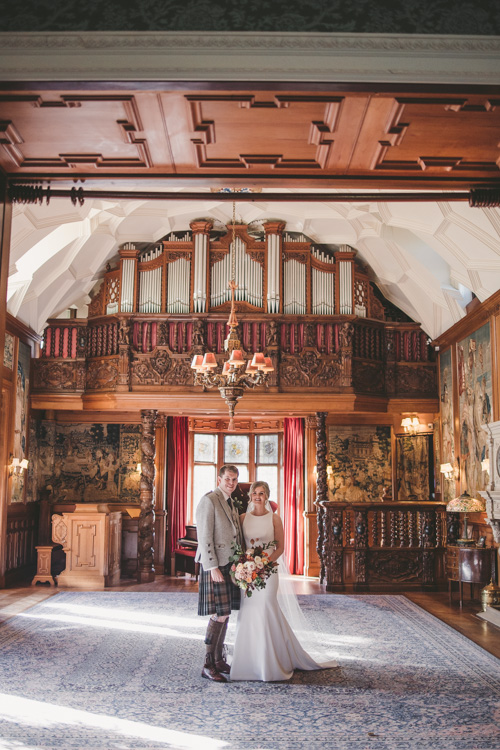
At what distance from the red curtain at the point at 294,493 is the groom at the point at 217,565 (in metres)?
8.87

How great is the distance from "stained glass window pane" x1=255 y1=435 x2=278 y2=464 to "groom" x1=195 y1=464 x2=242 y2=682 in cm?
1049

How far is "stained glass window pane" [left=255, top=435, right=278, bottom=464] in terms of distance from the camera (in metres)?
16.9

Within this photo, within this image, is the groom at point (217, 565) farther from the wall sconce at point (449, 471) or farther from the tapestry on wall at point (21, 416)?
the tapestry on wall at point (21, 416)

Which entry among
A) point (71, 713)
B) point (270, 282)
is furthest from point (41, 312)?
point (71, 713)

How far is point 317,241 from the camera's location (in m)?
13.8

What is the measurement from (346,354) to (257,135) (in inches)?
377

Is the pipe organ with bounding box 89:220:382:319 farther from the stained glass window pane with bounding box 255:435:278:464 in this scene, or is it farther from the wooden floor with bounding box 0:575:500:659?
the wooden floor with bounding box 0:575:500:659

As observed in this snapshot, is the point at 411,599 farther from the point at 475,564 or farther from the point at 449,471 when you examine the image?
the point at 449,471

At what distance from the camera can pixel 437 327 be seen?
13594mm

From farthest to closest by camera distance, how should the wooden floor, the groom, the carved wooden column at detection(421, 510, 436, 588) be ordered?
the carved wooden column at detection(421, 510, 436, 588)
the wooden floor
the groom

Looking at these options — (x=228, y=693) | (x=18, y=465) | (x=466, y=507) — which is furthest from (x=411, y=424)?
(x=228, y=693)

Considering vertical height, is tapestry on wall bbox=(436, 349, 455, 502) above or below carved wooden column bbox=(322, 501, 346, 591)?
above

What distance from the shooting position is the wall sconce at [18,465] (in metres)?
12.6

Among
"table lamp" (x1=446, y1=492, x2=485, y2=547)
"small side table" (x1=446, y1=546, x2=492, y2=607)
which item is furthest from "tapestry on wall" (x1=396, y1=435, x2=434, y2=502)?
"small side table" (x1=446, y1=546, x2=492, y2=607)
